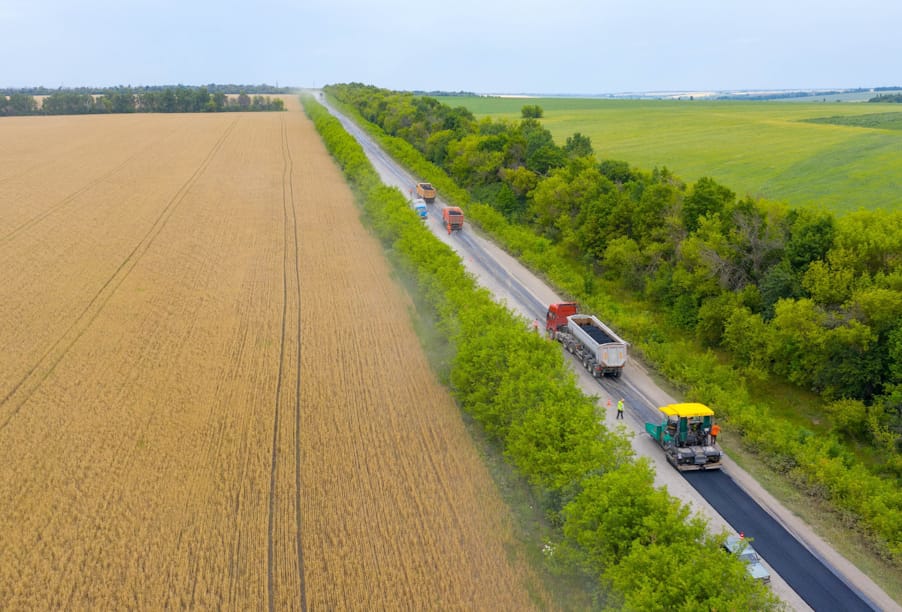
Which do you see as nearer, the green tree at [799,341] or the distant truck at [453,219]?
the green tree at [799,341]

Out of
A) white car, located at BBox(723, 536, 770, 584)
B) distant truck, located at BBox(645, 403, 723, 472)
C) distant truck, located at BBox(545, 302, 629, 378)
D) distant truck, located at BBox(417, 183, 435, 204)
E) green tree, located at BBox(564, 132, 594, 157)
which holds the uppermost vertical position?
green tree, located at BBox(564, 132, 594, 157)

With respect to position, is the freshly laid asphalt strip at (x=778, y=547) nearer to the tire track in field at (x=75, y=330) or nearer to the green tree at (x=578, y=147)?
the tire track in field at (x=75, y=330)

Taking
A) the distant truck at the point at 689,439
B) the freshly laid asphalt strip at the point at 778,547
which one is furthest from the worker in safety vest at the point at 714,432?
the freshly laid asphalt strip at the point at 778,547

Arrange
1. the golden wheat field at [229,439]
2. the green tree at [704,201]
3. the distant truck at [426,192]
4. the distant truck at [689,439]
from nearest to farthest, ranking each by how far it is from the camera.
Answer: the golden wheat field at [229,439], the distant truck at [689,439], the green tree at [704,201], the distant truck at [426,192]

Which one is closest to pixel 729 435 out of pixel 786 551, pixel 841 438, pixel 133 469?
pixel 841 438

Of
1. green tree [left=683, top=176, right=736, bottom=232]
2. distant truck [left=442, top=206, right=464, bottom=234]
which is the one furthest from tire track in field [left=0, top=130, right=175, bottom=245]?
green tree [left=683, top=176, right=736, bottom=232]

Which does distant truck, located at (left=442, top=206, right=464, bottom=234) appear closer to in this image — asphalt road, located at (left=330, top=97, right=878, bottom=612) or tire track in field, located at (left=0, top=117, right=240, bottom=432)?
tire track in field, located at (left=0, top=117, right=240, bottom=432)
